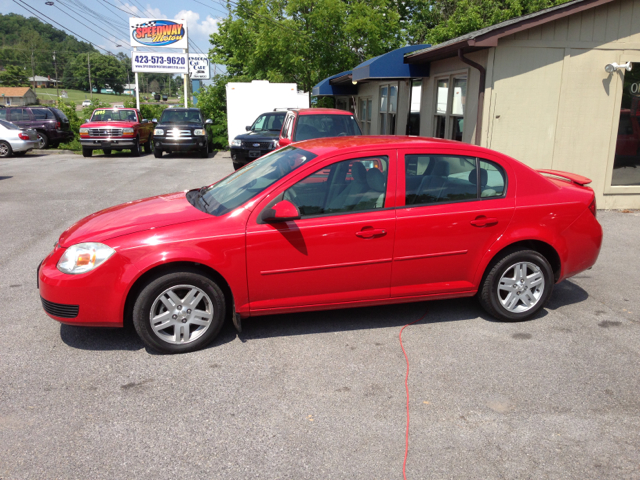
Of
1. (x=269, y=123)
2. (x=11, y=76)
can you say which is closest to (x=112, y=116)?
(x=269, y=123)

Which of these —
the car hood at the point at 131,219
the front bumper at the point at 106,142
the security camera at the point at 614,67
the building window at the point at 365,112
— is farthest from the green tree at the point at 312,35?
the car hood at the point at 131,219

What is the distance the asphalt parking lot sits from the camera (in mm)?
3043

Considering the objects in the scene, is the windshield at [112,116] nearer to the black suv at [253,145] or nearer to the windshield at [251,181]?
the black suv at [253,145]

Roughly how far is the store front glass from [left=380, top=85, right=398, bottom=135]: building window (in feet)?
21.8

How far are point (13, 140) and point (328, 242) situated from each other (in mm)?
19867

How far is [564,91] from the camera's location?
10164 mm

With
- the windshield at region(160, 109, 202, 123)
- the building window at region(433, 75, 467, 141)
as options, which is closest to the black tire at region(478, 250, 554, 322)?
the building window at region(433, 75, 467, 141)

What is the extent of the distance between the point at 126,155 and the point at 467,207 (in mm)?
20324

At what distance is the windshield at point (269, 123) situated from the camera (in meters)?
16.6

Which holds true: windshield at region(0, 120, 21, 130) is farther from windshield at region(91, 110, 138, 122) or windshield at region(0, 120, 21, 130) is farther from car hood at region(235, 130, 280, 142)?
car hood at region(235, 130, 280, 142)

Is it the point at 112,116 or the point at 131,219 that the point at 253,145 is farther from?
the point at 131,219

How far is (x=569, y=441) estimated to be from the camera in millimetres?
3260

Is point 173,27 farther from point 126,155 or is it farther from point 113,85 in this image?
point 113,85

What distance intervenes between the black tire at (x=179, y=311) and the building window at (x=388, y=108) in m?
12.7
